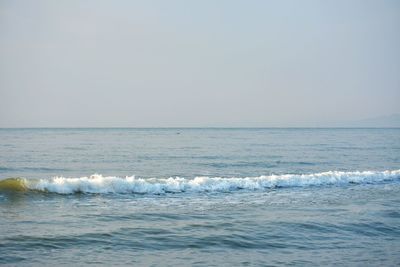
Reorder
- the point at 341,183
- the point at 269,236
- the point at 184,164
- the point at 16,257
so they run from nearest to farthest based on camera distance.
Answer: the point at 16,257 → the point at 269,236 → the point at 341,183 → the point at 184,164

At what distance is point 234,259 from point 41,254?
174 inches

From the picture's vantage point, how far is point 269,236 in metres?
12.9

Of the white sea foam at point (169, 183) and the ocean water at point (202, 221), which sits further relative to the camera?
the white sea foam at point (169, 183)

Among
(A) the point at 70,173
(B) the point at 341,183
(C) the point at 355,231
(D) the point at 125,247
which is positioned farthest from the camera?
(A) the point at 70,173

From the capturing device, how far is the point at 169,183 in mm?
22078

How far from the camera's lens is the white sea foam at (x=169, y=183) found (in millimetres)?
20359

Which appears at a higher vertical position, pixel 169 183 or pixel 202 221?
pixel 169 183

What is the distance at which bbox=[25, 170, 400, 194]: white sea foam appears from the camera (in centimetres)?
2036

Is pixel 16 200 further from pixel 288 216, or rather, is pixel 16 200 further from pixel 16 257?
pixel 288 216

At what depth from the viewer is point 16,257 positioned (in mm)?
10344

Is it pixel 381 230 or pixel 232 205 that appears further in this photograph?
pixel 232 205

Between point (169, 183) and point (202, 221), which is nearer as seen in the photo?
point (202, 221)

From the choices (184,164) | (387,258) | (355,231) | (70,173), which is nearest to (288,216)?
(355,231)

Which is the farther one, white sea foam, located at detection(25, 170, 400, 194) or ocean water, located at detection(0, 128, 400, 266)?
white sea foam, located at detection(25, 170, 400, 194)
